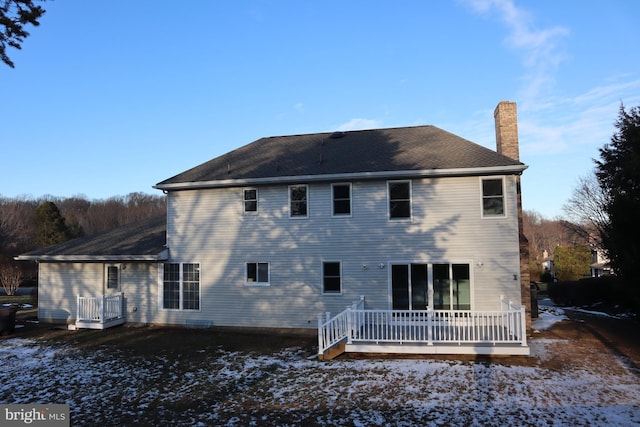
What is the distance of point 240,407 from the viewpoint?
7.87m

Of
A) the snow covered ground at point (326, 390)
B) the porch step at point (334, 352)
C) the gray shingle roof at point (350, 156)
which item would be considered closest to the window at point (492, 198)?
the gray shingle roof at point (350, 156)

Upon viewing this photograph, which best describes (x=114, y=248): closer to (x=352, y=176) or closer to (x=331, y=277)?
(x=331, y=277)

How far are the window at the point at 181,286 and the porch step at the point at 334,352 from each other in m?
6.46

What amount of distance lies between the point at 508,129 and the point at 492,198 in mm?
3276

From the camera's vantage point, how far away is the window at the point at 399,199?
13891 mm

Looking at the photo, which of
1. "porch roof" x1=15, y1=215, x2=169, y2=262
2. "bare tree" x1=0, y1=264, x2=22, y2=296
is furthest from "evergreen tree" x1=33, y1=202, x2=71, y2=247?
"porch roof" x1=15, y1=215, x2=169, y2=262

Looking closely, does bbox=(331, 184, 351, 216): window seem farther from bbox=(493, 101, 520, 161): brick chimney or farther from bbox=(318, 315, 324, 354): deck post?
bbox=(493, 101, 520, 161): brick chimney

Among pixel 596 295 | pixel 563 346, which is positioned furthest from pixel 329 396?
pixel 596 295

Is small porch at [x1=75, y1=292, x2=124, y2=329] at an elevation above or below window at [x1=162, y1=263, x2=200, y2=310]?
below

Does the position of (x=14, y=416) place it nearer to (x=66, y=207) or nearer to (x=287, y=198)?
(x=287, y=198)

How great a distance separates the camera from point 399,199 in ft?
45.8

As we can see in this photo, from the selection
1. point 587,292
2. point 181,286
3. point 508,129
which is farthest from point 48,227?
point 587,292

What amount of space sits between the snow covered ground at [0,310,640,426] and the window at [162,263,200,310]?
411cm

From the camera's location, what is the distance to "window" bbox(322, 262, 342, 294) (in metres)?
14.2
